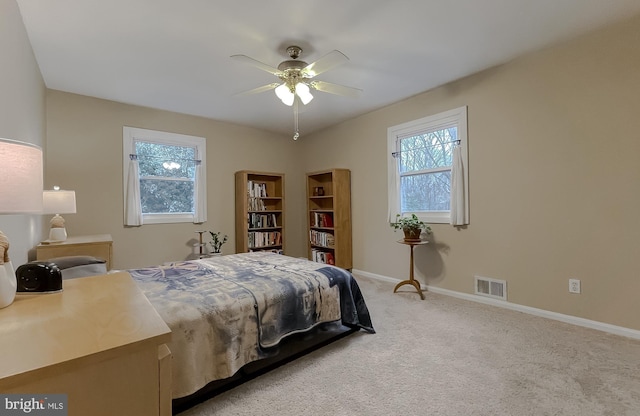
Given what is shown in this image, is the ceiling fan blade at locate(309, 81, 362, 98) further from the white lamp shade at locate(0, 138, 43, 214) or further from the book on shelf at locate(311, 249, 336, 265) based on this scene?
the book on shelf at locate(311, 249, 336, 265)

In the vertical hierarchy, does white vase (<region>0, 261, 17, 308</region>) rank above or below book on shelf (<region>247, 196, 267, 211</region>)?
below

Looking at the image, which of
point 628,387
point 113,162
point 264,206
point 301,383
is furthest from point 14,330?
point 264,206

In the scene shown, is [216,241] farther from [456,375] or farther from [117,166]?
[456,375]

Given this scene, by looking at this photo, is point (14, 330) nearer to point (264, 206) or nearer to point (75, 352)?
point (75, 352)

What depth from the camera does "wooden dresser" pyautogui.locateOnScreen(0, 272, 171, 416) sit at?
68 cm

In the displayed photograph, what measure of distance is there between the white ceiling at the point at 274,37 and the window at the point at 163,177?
773mm

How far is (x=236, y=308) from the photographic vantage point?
185 cm

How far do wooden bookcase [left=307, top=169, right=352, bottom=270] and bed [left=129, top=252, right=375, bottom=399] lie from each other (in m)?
1.84

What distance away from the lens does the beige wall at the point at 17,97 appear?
1.79 metres

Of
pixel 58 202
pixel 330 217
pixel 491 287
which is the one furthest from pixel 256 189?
pixel 491 287

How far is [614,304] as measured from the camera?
7.97ft

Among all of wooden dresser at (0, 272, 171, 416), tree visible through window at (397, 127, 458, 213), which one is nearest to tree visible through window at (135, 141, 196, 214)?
tree visible through window at (397, 127, 458, 213)

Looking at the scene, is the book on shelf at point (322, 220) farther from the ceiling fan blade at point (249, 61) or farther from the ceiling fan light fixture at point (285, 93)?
the ceiling fan blade at point (249, 61)

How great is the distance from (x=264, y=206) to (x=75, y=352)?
4.52m
